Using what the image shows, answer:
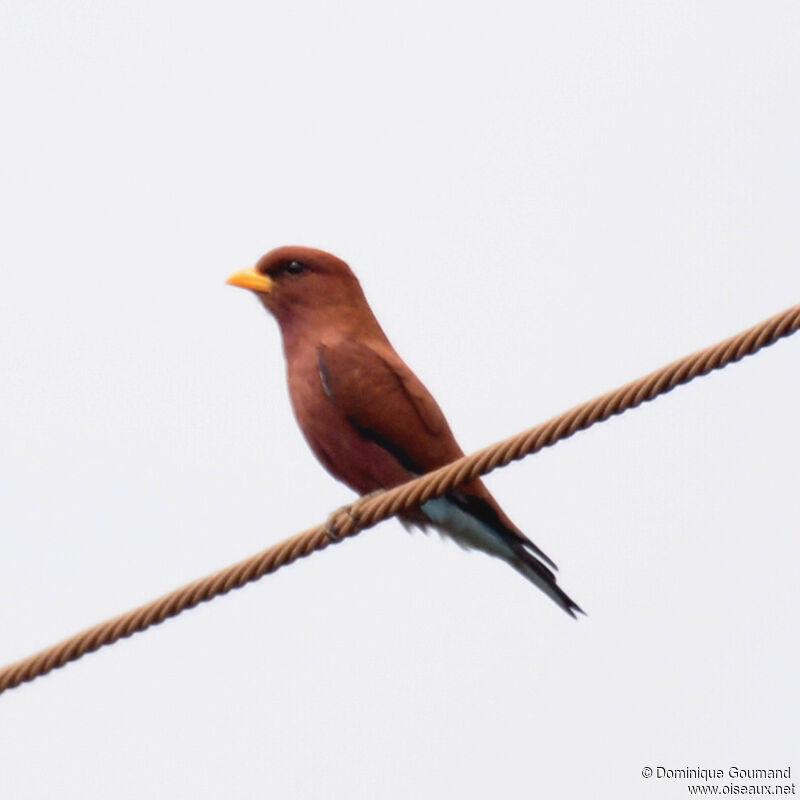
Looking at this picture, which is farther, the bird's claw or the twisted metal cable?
the bird's claw

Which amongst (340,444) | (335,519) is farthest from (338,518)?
(340,444)

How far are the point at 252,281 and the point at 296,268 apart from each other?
0.18m

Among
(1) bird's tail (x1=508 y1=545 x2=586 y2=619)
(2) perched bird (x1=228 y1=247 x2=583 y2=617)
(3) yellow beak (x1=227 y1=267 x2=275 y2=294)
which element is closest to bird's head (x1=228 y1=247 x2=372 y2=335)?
(3) yellow beak (x1=227 y1=267 x2=275 y2=294)

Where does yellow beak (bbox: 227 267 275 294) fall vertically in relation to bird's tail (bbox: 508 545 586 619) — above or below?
above

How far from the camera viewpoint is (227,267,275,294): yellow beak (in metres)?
7.65

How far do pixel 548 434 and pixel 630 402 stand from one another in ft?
0.81

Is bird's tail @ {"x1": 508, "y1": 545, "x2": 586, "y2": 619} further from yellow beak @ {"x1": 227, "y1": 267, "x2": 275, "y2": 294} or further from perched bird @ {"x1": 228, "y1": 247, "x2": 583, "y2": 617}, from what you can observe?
yellow beak @ {"x1": 227, "y1": 267, "x2": 275, "y2": 294}

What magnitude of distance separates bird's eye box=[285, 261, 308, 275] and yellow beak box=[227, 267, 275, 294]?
84 mm

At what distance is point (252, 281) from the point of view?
25.2 feet

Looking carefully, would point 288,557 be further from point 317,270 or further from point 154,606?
point 317,270

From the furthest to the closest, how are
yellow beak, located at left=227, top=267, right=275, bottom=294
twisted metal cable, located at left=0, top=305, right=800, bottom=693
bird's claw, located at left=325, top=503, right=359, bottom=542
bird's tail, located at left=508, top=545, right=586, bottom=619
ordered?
yellow beak, located at left=227, top=267, right=275, bottom=294
bird's tail, located at left=508, top=545, right=586, bottom=619
bird's claw, located at left=325, top=503, right=359, bottom=542
twisted metal cable, located at left=0, top=305, right=800, bottom=693

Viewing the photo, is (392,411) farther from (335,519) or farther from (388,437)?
(335,519)

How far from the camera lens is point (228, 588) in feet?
17.1

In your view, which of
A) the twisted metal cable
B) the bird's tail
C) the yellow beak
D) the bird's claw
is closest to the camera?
the twisted metal cable
